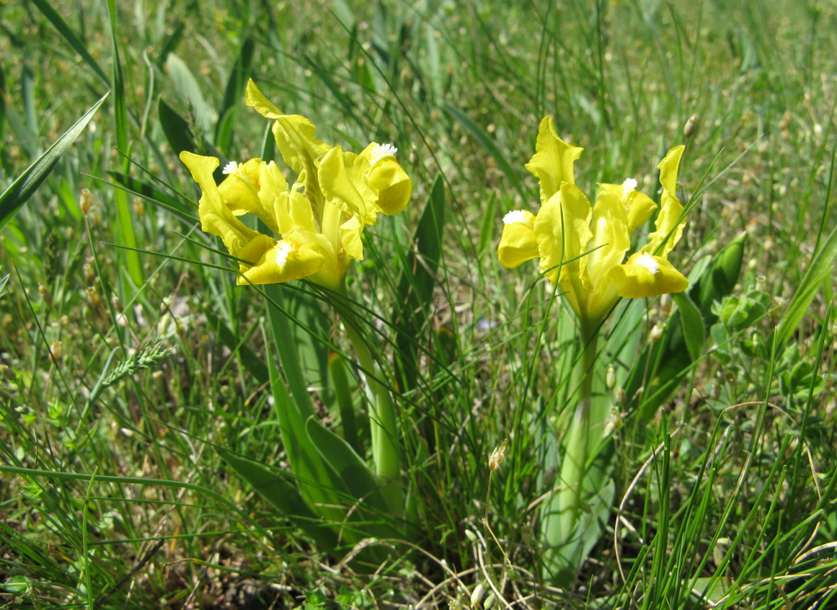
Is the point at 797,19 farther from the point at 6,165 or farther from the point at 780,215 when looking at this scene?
the point at 6,165

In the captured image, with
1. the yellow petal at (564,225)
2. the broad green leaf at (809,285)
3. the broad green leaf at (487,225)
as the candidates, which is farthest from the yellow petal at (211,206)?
the broad green leaf at (809,285)

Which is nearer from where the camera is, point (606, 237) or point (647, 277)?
point (647, 277)


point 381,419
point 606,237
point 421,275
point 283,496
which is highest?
point 606,237

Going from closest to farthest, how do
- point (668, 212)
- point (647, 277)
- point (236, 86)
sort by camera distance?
point (647, 277), point (668, 212), point (236, 86)

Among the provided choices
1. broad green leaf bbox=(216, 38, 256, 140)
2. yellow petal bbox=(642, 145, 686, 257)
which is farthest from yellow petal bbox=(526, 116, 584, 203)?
broad green leaf bbox=(216, 38, 256, 140)

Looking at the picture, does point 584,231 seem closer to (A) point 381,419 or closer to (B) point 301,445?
(A) point 381,419

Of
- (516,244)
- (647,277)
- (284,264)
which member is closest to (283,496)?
(284,264)
